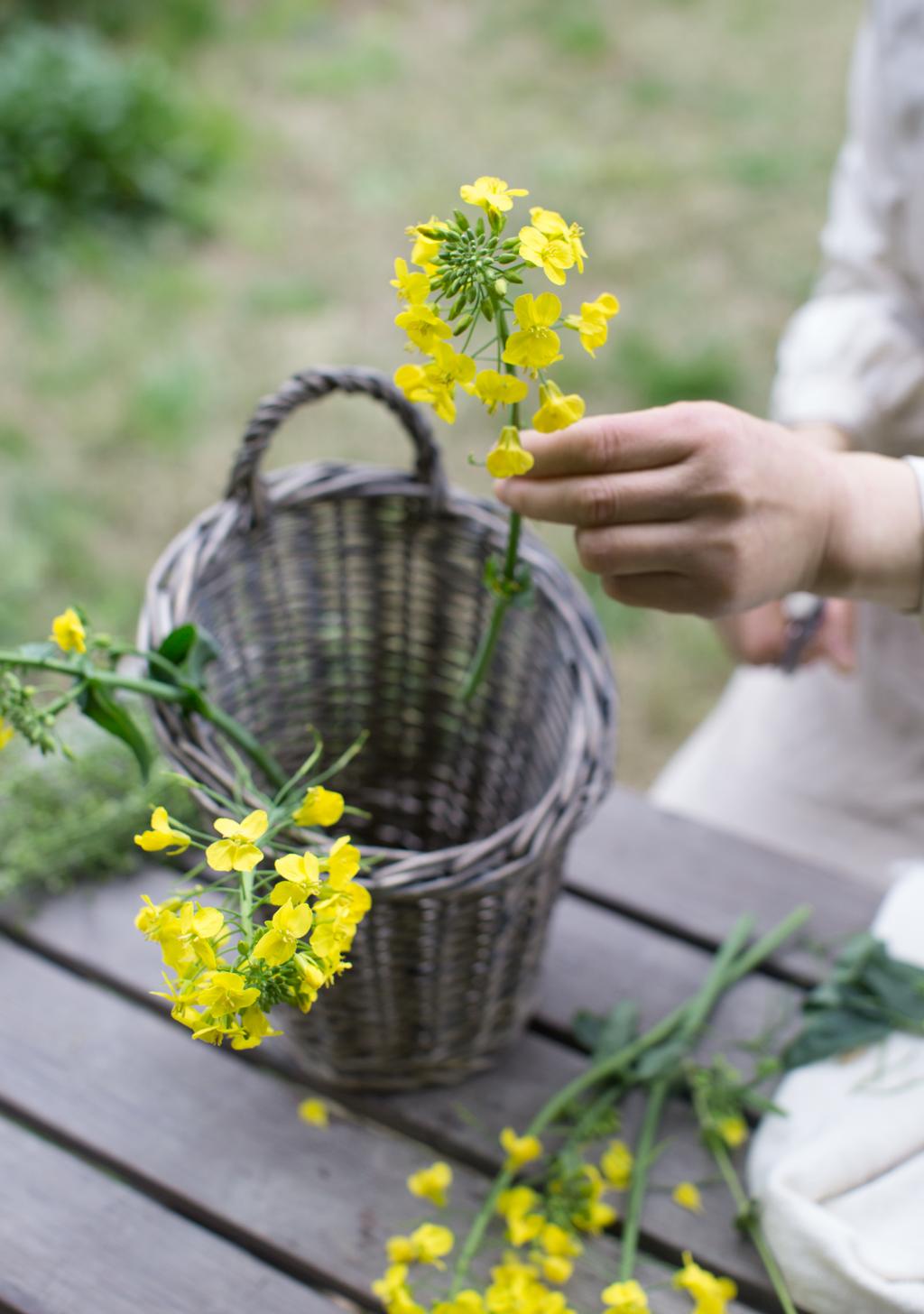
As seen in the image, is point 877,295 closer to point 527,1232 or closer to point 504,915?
point 504,915

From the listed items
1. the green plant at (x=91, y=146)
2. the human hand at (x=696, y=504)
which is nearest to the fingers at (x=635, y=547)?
the human hand at (x=696, y=504)

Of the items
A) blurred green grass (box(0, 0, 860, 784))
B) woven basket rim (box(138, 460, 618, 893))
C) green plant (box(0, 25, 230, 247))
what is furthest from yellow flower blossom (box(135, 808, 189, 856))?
green plant (box(0, 25, 230, 247))

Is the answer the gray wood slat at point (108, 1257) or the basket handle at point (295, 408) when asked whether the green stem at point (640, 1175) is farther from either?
Answer: the basket handle at point (295, 408)

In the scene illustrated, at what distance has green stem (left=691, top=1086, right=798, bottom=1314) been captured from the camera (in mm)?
700

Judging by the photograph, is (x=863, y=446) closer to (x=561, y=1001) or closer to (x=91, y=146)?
(x=561, y=1001)

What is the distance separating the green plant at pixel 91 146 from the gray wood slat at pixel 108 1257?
5.81 feet

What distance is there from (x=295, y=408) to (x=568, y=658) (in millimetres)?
234

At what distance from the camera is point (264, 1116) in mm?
779

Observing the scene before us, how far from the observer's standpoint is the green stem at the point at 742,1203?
70 centimetres

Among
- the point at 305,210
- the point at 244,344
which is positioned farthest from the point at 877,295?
the point at 305,210

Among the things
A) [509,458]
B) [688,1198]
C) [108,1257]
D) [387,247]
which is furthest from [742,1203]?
[387,247]

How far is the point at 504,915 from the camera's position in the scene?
0.68m

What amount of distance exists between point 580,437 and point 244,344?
150cm

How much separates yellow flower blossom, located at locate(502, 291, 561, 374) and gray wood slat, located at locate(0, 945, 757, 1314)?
20.5 inches
